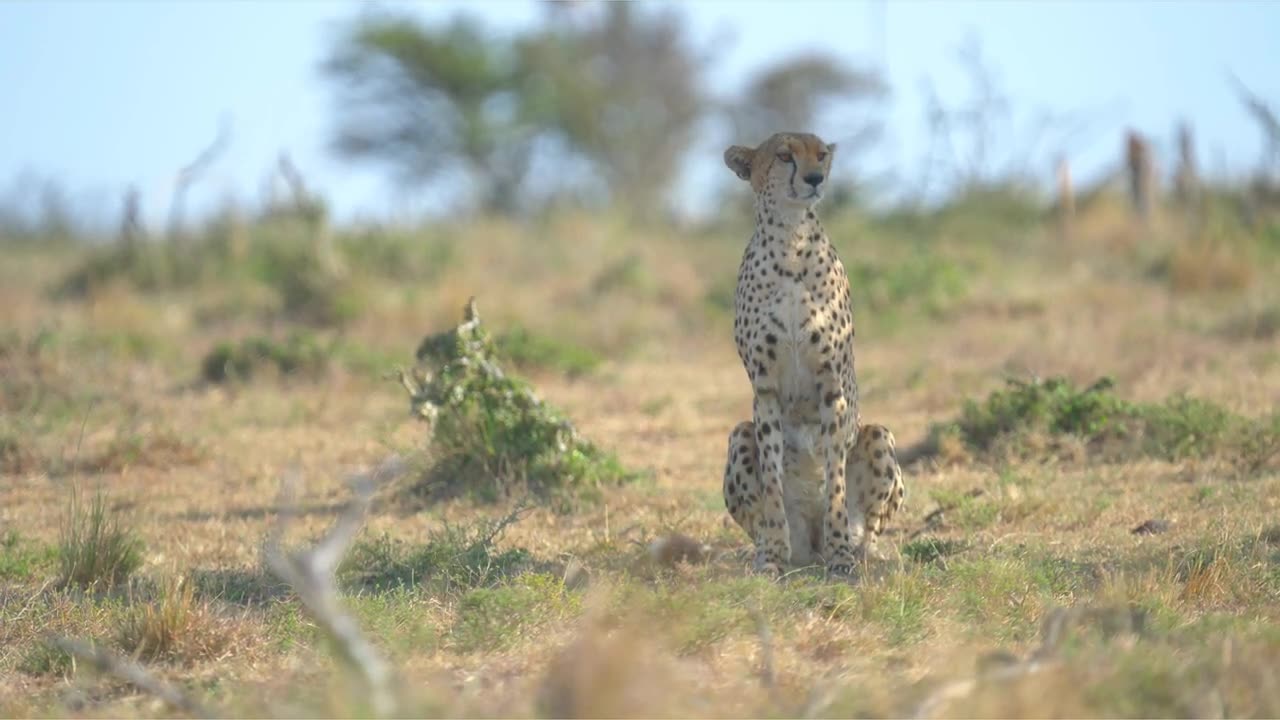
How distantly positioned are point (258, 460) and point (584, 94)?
1919cm

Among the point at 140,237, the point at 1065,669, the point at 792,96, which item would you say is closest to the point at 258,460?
the point at 1065,669

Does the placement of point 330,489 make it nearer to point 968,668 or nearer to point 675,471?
point 675,471

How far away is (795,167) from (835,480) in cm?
95

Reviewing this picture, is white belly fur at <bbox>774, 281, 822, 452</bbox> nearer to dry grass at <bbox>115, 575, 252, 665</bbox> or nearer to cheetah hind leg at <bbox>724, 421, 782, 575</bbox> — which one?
cheetah hind leg at <bbox>724, 421, 782, 575</bbox>

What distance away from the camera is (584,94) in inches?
1005

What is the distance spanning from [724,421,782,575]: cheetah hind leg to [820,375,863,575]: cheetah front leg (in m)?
0.21

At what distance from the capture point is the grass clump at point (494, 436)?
5.95 metres

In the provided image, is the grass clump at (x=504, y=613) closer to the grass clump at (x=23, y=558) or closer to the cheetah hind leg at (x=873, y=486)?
the cheetah hind leg at (x=873, y=486)

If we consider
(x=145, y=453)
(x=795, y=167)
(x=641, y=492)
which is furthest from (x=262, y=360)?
(x=795, y=167)

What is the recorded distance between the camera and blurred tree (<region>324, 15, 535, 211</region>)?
79.3 ft

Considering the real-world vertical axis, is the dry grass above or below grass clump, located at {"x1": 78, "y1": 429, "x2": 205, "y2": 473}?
below

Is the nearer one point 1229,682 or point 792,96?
point 1229,682

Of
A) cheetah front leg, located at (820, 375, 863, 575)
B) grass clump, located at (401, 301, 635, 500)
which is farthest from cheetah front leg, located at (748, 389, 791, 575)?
grass clump, located at (401, 301, 635, 500)

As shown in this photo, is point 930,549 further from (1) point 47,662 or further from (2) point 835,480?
(1) point 47,662
